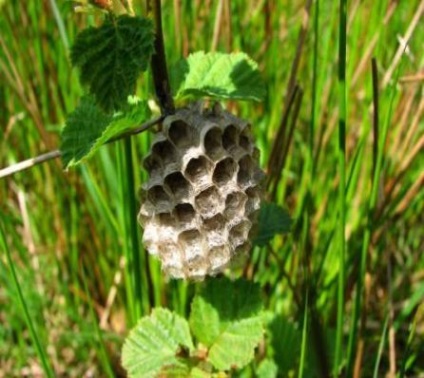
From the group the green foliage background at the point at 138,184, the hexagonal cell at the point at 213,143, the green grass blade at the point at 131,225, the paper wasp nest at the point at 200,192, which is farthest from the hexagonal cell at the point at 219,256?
the green foliage background at the point at 138,184

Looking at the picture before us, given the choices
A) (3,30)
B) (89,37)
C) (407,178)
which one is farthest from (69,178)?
(89,37)

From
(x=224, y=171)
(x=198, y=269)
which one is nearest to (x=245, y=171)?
(x=224, y=171)

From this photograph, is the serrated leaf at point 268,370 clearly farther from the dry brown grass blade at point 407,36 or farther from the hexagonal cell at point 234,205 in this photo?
the dry brown grass blade at point 407,36

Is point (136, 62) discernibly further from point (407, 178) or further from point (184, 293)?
point (407, 178)

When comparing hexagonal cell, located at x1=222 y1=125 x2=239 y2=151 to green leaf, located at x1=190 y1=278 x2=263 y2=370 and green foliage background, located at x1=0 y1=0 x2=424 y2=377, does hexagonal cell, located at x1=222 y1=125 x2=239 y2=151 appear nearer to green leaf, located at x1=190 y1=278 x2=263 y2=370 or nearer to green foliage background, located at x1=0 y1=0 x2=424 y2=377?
green leaf, located at x1=190 y1=278 x2=263 y2=370

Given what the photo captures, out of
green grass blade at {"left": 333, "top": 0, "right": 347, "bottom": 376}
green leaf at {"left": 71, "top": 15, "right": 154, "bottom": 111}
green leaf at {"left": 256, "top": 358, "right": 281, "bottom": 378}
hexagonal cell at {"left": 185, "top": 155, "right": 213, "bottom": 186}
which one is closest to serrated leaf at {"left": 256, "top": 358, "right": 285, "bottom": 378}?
green leaf at {"left": 256, "top": 358, "right": 281, "bottom": 378}
